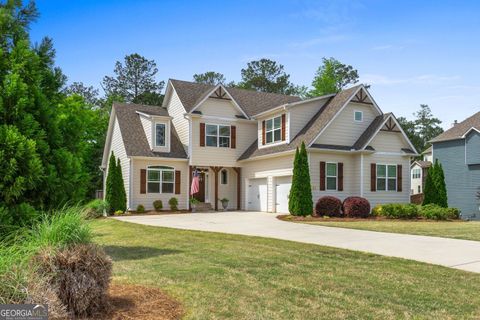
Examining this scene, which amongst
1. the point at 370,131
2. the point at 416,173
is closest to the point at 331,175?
the point at 370,131

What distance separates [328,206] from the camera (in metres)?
21.5

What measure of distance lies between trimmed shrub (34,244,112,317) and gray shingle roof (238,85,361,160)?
18.8m

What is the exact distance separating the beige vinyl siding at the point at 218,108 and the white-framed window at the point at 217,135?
2.54 feet

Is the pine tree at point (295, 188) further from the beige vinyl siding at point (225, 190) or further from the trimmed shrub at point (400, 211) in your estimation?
the beige vinyl siding at point (225, 190)

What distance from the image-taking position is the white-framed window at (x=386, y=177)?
24.8 meters

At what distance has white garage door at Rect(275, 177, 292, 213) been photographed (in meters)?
24.2

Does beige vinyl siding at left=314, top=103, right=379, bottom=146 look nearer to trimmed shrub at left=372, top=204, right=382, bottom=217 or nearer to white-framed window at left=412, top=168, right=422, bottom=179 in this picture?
trimmed shrub at left=372, top=204, right=382, bottom=217

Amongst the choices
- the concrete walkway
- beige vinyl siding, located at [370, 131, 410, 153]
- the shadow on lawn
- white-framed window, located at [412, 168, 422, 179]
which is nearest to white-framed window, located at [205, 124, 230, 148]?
beige vinyl siding, located at [370, 131, 410, 153]

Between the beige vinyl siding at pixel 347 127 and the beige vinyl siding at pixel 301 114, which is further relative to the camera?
the beige vinyl siding at pixel 301 114

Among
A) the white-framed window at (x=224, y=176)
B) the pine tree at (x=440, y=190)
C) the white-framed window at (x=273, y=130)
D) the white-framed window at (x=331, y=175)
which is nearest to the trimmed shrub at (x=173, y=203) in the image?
the white-framed window at (x=224, y=176)

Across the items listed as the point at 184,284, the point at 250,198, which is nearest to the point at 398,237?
the point at 184,284

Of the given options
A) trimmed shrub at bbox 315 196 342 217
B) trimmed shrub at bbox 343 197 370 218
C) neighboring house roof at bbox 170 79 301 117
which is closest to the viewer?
trimmed shrub at bbox 315 196 342 217

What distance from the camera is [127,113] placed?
93.8 feet

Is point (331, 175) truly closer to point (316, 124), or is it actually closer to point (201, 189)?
point (316, 124)
